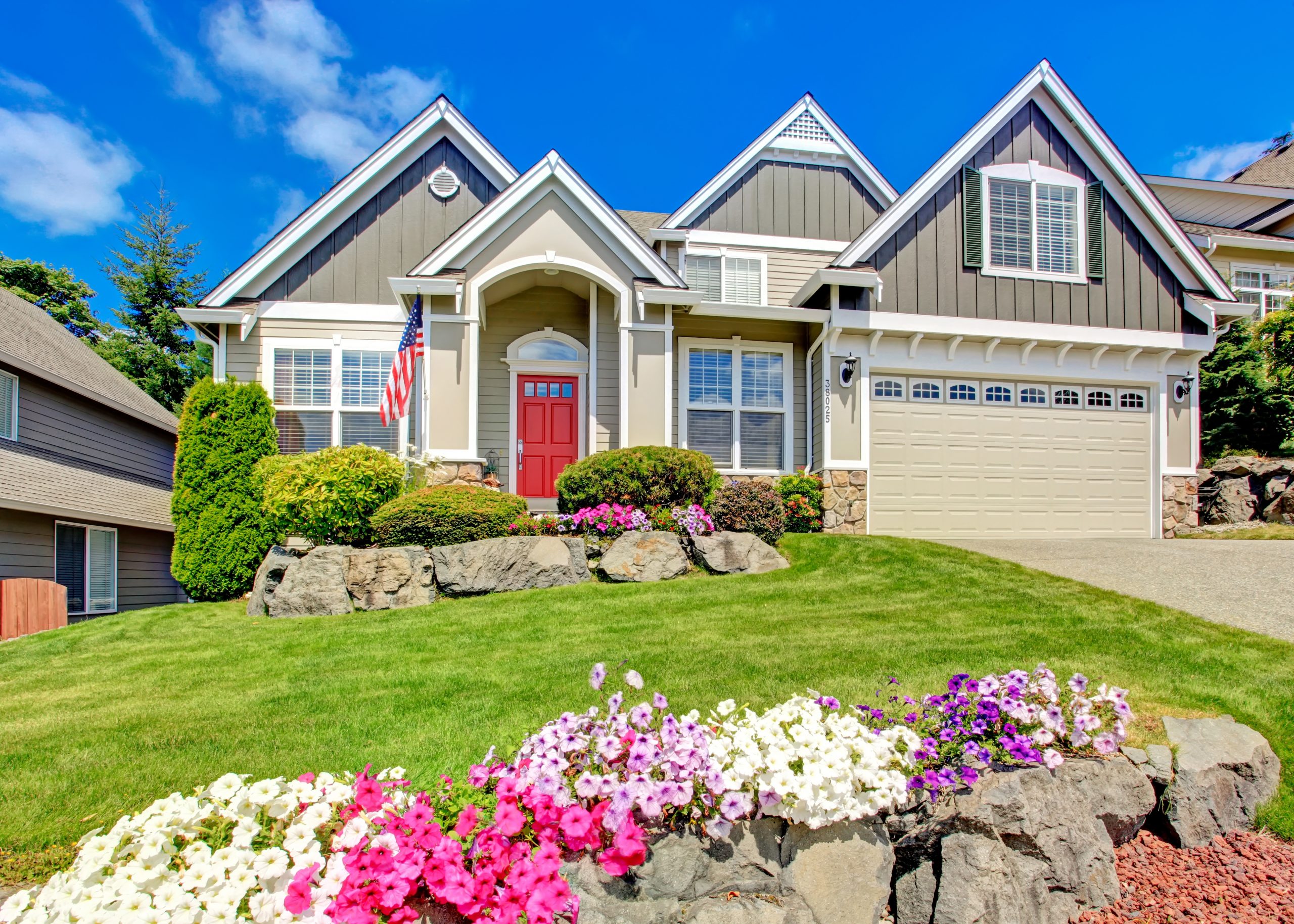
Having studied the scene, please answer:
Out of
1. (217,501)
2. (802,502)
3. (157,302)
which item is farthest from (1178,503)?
(157,302)

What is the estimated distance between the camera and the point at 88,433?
12.3 metres

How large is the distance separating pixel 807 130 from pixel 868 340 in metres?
4.76

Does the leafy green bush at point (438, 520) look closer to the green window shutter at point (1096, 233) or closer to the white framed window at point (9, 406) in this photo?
the white framed window at point (9, 406)

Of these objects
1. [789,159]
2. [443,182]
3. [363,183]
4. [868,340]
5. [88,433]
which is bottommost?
[88,433]

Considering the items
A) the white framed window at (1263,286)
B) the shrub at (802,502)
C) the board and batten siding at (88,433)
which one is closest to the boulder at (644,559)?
the shrub at (802,502)

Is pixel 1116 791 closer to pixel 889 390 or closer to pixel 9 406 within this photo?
pixel 889 390

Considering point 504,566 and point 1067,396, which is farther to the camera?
point 1067,396

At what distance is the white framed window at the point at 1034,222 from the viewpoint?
38.4 feet

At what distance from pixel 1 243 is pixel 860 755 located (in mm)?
26179

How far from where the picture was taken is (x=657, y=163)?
2105cm

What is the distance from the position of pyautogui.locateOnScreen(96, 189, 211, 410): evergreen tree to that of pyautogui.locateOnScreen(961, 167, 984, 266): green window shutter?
62.4ft

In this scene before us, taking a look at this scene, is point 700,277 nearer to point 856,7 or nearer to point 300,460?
point 856,7

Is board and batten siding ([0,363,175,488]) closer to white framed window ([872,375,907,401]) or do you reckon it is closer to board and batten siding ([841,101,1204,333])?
board and batten siding ([841,101,1204,333])

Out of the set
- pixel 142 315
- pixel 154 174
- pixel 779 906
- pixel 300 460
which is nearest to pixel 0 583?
pixel 300 460
